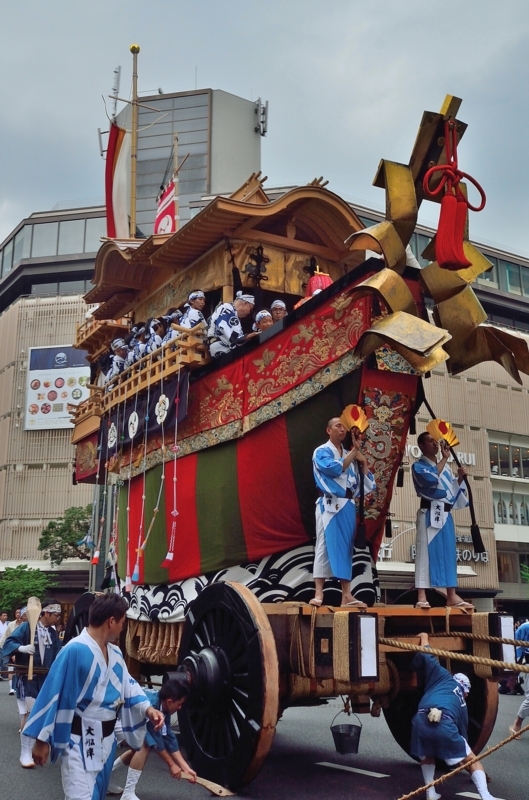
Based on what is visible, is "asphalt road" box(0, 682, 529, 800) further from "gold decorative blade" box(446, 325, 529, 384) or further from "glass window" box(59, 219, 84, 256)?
"glass window" box(59, 219, 84, 256)

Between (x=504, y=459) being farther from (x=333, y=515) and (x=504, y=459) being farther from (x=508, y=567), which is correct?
(x=333, y=515)

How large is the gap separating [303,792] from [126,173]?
10.6 metres

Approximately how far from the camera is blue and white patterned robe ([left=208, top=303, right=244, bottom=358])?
24.6 feet

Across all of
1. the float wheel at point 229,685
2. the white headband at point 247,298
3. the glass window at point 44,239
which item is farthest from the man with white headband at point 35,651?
the glass window at point 44,239

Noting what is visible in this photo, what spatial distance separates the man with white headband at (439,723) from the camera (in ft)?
17.9

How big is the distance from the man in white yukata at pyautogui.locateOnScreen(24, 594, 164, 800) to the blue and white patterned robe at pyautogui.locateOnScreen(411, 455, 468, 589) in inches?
111

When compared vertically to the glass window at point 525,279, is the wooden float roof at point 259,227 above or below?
below

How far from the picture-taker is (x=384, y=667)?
18.5ft

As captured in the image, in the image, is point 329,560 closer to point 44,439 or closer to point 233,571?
point 233,571

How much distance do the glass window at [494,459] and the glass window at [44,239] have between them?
73.4 ft

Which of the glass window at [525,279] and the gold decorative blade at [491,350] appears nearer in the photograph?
the gold decorative blade at [491,350]

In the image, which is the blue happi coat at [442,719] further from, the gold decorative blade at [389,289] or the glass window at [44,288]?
the glass window at [44,288]

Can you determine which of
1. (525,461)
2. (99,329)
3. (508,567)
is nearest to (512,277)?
(525,461)

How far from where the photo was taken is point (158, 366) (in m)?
8.10
